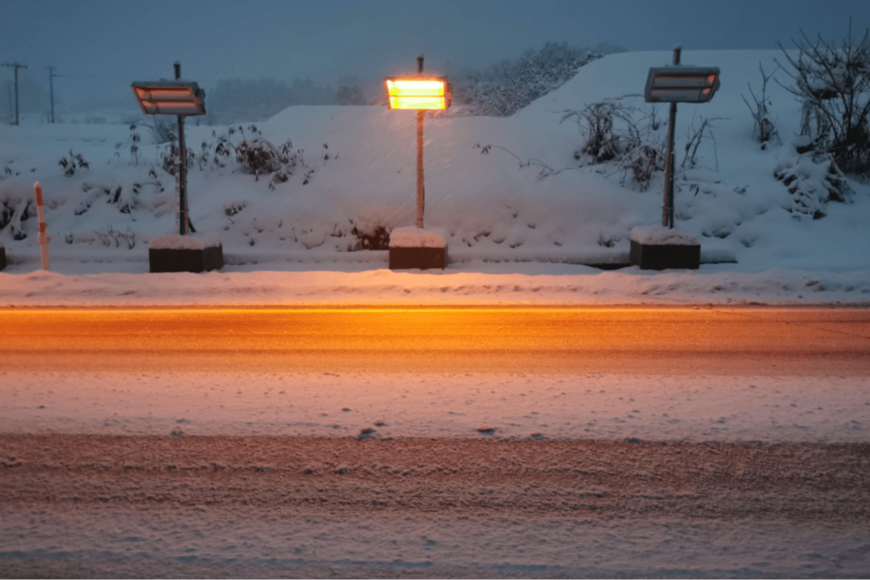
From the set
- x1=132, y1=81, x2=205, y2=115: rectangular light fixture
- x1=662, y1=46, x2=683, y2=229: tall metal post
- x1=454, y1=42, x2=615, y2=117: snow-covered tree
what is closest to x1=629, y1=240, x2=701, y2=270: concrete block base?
x1=662, y1=46, x2=683, y2=229: tall metal post

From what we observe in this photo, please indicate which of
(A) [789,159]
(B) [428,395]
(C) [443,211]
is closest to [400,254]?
(C) [443,211]

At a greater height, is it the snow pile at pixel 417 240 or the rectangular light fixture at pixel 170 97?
the rectangular light fixture at pixel 170 97

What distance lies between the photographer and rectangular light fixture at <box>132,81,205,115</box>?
1039cm

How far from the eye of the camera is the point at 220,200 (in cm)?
1482

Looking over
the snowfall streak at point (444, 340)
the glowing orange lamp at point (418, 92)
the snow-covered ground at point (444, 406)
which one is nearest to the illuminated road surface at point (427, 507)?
the snow-covered ground at point (444, 406)

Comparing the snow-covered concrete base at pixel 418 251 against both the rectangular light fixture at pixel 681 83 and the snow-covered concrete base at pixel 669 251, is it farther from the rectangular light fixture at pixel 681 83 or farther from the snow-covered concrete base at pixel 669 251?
the rectangular light fixture at pixel 681 83

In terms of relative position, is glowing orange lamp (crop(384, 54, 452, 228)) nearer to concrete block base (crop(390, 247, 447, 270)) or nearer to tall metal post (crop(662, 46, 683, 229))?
concrete block base (crop(390, 247, 447, 270))

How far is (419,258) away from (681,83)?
4.87 m

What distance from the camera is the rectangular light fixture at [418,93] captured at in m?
10.6

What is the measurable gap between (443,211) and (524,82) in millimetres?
24867

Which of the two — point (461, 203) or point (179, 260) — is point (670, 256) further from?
point (179, 260)

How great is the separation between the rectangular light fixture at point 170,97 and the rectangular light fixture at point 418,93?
2967 mm

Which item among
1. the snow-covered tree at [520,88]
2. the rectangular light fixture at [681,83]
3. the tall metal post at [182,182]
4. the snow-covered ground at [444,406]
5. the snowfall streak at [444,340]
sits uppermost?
the snow-covered tree at [520,88]

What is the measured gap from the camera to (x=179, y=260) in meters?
10.9
